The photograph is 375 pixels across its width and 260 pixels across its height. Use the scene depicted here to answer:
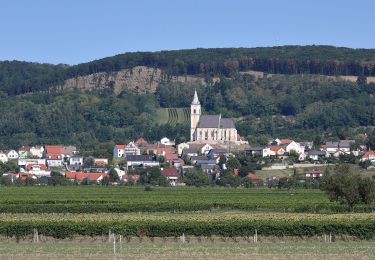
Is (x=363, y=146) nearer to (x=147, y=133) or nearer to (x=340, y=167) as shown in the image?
(x=147, y=133)

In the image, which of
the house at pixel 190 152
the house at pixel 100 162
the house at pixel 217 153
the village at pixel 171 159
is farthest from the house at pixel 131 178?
the house at pixel 190 152

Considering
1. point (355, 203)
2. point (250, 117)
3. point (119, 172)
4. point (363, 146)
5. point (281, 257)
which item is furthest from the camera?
point (250, 117)

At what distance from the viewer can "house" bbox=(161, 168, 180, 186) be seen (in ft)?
367

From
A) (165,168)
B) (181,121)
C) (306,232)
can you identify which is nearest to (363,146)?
(165,168)

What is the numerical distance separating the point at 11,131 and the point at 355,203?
137248mm

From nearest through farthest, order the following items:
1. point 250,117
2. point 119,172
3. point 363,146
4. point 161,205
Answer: point 161,205
point 119,172
point 363,146
point 250,117

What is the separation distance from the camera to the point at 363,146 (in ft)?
486

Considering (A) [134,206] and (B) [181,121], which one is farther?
(B) [181,121]

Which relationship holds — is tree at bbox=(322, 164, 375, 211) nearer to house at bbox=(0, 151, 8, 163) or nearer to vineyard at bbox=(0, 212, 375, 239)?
vineyard at bbox=(0, 212, 375, 239)

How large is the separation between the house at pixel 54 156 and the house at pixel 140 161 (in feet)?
39.2

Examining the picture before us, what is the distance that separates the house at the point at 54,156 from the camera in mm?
144250

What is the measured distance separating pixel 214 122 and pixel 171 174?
4860 centimetres

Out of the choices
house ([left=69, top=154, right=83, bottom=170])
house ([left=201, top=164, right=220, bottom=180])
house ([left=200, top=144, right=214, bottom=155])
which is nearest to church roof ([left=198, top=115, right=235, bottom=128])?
house ([left=200, top=144, right=214, bottom=155])

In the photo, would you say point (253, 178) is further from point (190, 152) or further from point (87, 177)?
point (190, 152)
